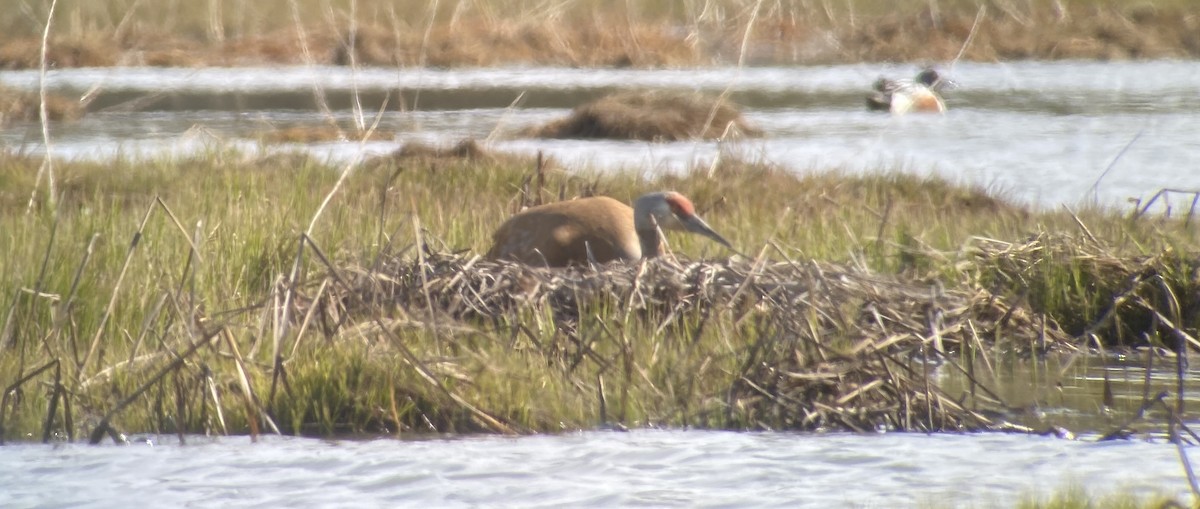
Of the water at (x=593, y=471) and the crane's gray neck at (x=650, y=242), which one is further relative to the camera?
the crane's gray neck at (x=650, y=242)

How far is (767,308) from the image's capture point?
6.57 metres

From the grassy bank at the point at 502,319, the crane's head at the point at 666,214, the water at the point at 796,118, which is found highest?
the crane's head at the point at 666,214

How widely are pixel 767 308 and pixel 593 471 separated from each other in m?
1.79

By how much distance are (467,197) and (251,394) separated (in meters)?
5.48

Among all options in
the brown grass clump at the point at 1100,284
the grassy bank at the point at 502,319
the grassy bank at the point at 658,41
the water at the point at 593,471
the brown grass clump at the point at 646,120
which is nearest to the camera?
the water at the point at 593,471

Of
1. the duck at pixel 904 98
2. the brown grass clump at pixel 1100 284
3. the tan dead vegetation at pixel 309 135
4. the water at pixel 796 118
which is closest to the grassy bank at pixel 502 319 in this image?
the brown grass clump at pixel 1100 284

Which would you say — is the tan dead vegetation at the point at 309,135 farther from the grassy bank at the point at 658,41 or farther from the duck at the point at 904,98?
the grassy bank at the point at 658,41

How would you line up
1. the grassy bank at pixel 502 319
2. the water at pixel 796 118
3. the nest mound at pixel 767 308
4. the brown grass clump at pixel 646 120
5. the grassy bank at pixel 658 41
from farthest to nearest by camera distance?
the grassy bank at pixel 658 41 < the brown grass clump at pixel 646 120 < the water at pixel 796 118 < the nest mound at pixel 767 308 < the grassy bank at pixel 502 319

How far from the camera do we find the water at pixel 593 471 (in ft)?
15.4

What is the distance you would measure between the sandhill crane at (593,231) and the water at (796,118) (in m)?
1.08

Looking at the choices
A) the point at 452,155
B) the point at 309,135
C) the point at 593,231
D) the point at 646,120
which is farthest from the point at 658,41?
the point at 593,231

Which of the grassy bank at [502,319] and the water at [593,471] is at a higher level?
the grassy bank at [502,319]

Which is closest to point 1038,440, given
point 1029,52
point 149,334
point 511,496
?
point 511,496

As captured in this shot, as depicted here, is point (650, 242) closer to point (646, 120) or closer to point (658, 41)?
point (646, 120)
